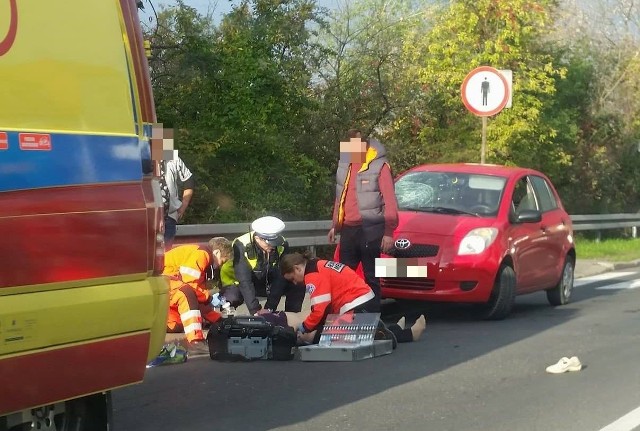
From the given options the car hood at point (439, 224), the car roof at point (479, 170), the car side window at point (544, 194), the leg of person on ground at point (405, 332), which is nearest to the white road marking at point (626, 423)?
the leg of person on ground at point (405, 332)

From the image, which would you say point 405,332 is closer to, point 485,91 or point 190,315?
point 190,315

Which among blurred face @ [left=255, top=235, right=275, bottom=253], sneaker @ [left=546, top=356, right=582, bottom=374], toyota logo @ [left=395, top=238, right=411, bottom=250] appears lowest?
sneaker @ [left=546, top=356, right=582, bottom=374]

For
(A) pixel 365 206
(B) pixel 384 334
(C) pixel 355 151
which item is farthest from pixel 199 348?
(C) pixel 355 151

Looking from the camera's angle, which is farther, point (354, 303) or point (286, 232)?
point (286, 232)

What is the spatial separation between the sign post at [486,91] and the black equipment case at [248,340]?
7.14 m

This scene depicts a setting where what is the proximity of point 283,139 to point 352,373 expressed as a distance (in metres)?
8.07

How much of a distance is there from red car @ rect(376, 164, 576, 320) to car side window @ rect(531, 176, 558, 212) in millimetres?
14

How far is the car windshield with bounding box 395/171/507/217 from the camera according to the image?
11.6 metres

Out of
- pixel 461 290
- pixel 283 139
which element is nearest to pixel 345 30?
pixel 283 139

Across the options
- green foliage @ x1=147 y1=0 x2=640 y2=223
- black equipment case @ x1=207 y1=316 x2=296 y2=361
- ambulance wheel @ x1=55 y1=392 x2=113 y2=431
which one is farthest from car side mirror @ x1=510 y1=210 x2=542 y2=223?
ambulance wheel @ x1=55 y1=392 x2=113 y2=431

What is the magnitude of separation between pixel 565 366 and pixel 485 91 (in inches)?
286

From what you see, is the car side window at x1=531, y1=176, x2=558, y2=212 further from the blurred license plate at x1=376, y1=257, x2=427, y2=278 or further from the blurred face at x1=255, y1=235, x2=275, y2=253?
the blurred face at x1=255, y1=235, x2=275, y2=253

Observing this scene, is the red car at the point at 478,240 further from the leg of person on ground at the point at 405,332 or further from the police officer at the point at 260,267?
the police officer at the point at 260,267

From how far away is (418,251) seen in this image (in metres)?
10.9
